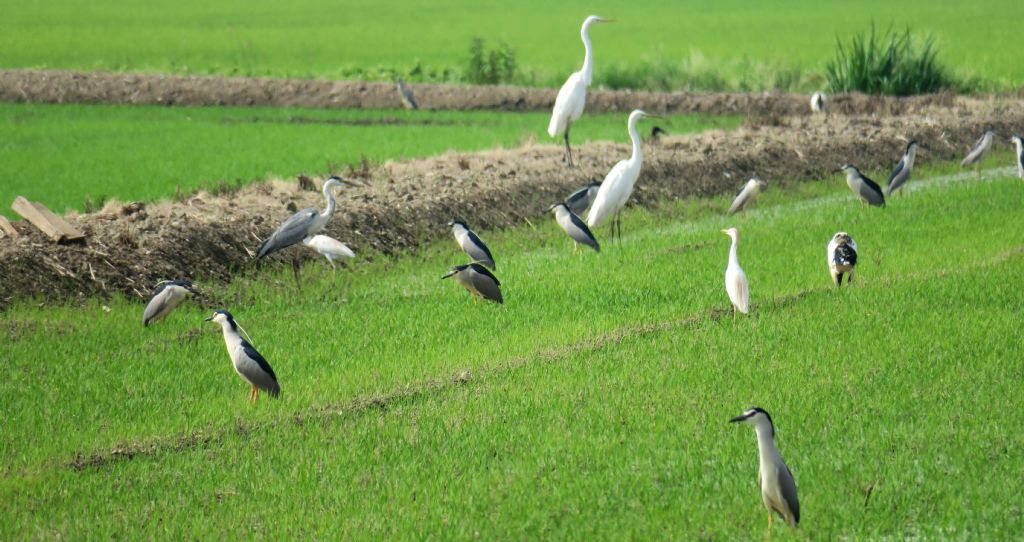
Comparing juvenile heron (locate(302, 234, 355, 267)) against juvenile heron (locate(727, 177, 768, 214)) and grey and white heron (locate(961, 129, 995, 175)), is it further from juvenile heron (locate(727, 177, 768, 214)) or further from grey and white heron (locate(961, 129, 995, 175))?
grey and white heron (locate(961, 129, 995, 175))

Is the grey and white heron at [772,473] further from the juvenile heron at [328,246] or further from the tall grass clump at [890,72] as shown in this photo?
the tall grass clump at [890,72]

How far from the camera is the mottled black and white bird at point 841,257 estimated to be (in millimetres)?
10898

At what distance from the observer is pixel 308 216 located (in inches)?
487

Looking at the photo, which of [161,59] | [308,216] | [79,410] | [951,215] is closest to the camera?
[79,410]

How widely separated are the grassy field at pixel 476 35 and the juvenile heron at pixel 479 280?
916 inches

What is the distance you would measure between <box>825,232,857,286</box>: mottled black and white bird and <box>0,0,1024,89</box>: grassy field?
882 inches

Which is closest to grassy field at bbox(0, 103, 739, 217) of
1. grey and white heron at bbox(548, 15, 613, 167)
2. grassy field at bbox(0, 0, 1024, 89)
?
grey and white heron at bbox(548, 15, 613, 167)

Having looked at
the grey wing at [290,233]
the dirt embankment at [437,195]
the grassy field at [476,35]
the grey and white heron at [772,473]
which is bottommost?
the grassy field at [476,35]

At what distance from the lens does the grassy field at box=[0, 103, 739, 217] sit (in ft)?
61.4

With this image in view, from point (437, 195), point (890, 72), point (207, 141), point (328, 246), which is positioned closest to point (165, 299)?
point (328, 246)

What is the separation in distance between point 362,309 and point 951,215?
768 centimetres

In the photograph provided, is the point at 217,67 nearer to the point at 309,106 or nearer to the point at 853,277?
the point at 309,106

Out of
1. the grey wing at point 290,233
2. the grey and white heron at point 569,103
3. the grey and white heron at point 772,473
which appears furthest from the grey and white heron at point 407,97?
the grey and white heron at point 772,473

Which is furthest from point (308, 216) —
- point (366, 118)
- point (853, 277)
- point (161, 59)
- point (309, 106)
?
point (161, 59)
